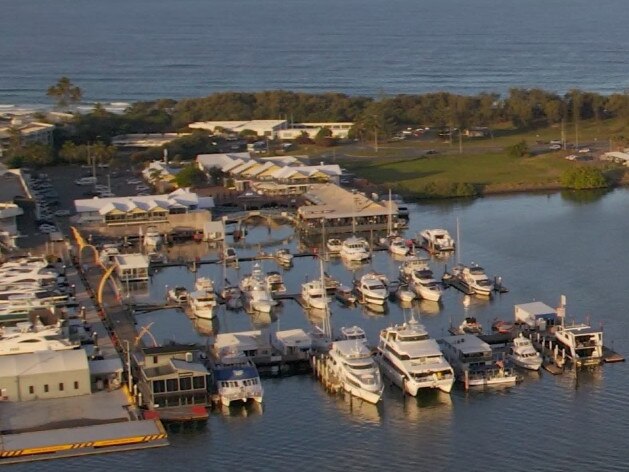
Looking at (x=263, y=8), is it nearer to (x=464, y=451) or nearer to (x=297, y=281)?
(x=297, y=281)

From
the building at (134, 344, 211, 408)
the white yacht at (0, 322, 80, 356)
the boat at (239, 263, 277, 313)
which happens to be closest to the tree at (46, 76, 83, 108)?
the boat at (239, 263, 277, 313)

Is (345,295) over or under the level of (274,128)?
under

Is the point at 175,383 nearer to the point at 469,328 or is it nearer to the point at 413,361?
the point at 413,361

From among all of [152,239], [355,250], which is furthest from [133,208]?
[355,250]

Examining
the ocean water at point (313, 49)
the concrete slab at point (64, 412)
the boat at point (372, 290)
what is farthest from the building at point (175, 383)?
the ocean water at point (313, 49)

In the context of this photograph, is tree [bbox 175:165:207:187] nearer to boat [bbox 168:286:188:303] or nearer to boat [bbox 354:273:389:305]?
boat [bbox 168:286:188:303]
